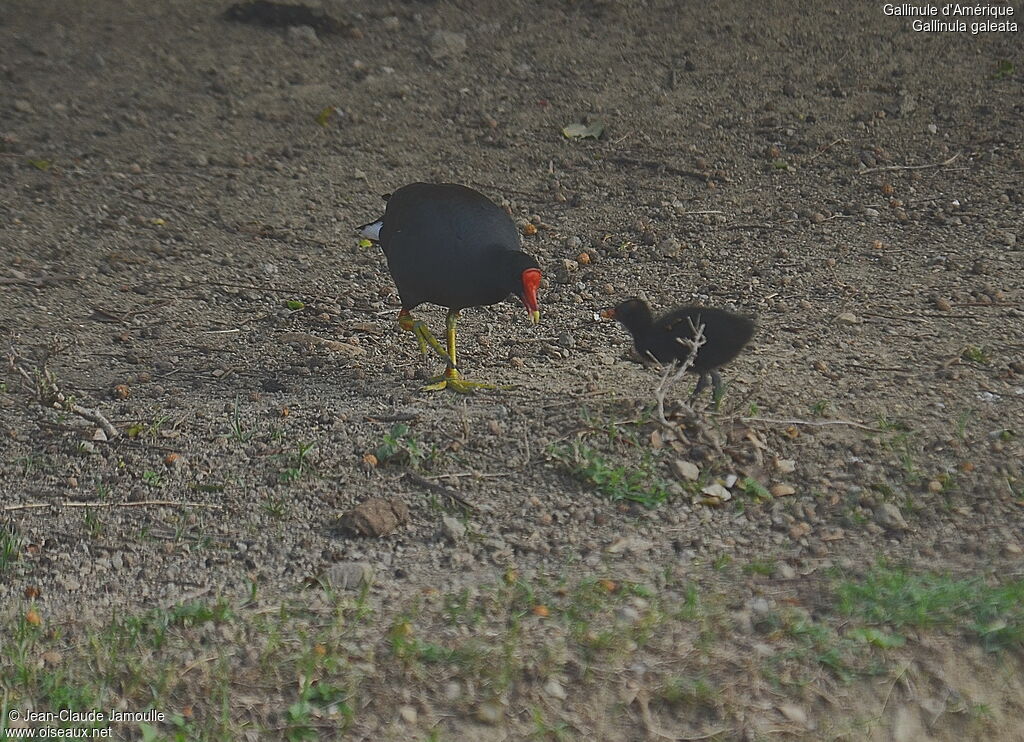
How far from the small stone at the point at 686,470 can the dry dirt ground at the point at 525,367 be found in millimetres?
15

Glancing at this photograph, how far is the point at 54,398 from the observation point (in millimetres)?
4289

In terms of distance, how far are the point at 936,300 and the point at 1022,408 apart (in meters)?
1.16

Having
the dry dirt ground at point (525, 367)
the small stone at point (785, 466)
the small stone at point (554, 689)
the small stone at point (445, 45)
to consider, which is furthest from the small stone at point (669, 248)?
the small stone at point (554, 689)

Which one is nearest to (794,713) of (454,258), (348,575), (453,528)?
(453,528)

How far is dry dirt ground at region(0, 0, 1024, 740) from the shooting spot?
2.94 metres

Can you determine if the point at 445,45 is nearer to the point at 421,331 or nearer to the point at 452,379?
the point at 421,331

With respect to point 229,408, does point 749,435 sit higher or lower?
higher

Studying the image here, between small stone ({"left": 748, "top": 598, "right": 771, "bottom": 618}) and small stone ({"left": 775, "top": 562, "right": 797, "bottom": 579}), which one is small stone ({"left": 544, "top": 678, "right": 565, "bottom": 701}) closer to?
small stone ({"left": 748, "top": 598, "right": 771, "bottom": 618})

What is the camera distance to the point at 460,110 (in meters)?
7.58

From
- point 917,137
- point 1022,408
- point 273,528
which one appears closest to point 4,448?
point 273,528

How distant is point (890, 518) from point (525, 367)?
6.09 feet

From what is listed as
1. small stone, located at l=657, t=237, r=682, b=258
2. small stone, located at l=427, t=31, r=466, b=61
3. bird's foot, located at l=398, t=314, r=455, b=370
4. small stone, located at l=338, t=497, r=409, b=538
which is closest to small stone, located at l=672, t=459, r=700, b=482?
small stone, located at l=338, t=497, r=409, b=538

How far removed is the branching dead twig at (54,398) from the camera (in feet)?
13.2

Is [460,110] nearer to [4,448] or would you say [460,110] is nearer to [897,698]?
[4,448]
